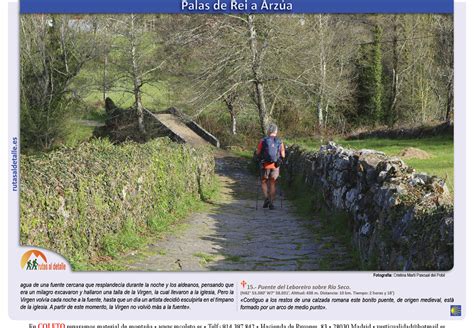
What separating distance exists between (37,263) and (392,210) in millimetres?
3994

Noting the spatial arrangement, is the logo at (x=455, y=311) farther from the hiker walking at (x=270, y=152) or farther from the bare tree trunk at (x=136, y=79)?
the bare tree trunk at (x=136, y=79)

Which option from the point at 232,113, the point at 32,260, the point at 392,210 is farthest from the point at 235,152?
the point at 32,260

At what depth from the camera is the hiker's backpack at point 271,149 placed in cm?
1156

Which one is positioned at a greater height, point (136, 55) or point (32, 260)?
point (136, 55)

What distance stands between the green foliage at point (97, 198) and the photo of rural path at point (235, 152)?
0.03 meters

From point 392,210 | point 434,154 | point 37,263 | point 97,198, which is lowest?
point 37,263

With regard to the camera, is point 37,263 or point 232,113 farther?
point 232,113

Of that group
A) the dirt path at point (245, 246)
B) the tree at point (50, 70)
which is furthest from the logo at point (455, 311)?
the tree at point (50, 70)

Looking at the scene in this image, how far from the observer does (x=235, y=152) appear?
29.8m

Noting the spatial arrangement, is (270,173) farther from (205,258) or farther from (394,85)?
(394,85)

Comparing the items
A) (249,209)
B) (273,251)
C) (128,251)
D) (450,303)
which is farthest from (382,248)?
(249,209)

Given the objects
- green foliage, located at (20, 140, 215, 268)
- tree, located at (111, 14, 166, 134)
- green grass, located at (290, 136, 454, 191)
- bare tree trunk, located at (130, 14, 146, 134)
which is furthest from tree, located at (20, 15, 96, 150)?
green grass, located at (290, 136, 454, 191)

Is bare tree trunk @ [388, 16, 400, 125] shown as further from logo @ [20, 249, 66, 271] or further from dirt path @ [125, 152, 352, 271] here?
logo @ [20, 249, 66, 271]

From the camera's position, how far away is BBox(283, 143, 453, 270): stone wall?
17.1 feet
